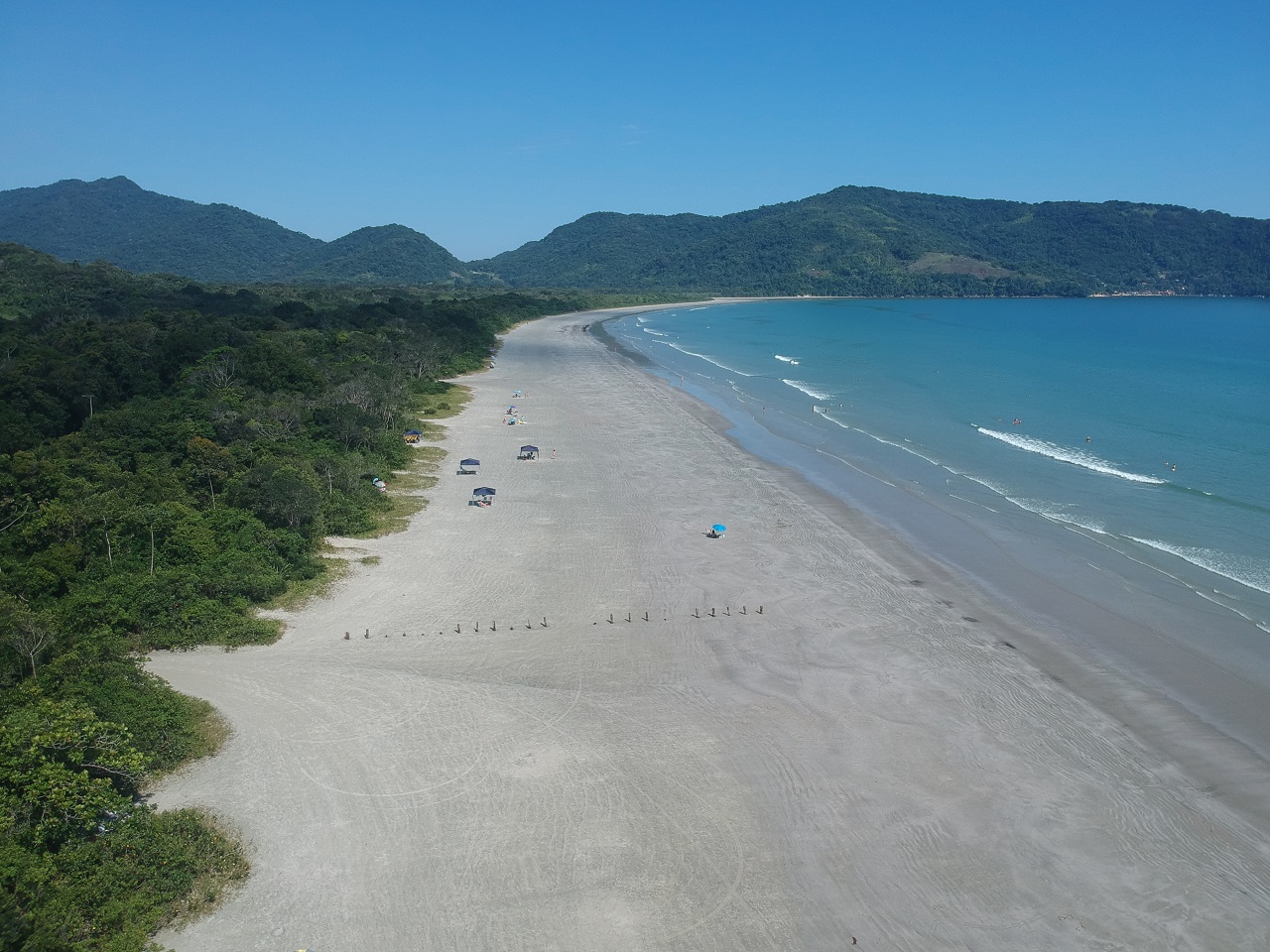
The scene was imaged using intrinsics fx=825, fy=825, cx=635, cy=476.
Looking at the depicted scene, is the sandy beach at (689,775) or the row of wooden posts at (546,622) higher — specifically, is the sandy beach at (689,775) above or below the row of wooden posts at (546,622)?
below

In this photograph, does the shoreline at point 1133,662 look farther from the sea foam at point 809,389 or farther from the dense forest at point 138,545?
the sea foam at point 809,389

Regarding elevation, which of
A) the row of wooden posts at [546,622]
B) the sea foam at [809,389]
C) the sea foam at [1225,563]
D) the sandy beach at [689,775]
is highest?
the sea foam at [809,389]

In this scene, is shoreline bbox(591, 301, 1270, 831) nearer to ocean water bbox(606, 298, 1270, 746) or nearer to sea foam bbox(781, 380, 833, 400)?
ocean water bbox(606, 298, 1270, 746)

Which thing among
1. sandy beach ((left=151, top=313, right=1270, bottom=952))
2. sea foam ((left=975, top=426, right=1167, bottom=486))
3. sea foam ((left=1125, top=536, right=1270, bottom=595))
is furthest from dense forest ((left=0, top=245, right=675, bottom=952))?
sea foam ((left=975, top=426, right=1167, bottom=486))

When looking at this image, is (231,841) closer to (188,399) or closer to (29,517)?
(29,517)

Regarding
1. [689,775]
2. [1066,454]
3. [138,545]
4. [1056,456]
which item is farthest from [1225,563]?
[138,545]

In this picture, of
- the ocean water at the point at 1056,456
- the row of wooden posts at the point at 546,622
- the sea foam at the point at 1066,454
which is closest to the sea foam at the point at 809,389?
the ocean water at the point at 1056,456
